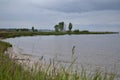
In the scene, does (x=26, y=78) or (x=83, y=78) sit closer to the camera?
(x=83, y=78)

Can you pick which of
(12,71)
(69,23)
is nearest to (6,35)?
(69,23)

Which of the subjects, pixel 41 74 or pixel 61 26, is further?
pixel 61 26

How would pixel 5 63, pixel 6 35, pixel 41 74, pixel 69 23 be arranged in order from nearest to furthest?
A: 1. pixel 41 74
2. pixel 5 63
3. pixel 6 35
4. pixel 69 23

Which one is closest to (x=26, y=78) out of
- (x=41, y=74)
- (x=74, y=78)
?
(x=41, y=74)

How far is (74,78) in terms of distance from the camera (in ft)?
17.6

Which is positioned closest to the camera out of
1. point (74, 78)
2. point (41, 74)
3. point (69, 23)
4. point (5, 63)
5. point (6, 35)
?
point (74, 78)

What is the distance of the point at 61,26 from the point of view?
200 meters

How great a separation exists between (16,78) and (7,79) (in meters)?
0.19

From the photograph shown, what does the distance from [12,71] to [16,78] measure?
567 mm

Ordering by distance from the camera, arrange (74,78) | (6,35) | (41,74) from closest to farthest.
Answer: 1. (74,78)
2. (41,74)
3. (6,35)

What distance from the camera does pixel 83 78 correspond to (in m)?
5.48

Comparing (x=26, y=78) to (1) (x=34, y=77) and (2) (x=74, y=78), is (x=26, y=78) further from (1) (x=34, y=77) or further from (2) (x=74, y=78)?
(2) (x=74, y=78)

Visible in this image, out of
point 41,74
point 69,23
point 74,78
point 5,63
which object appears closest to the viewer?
point 74,78

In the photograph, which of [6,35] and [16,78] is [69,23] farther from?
[16,78]
